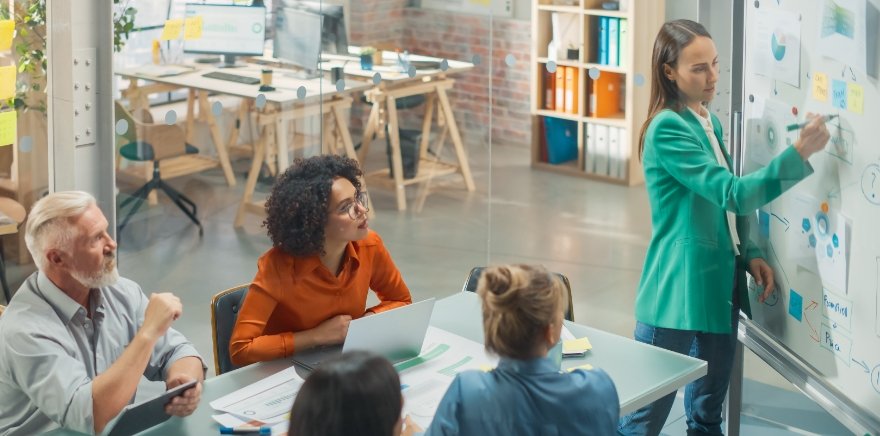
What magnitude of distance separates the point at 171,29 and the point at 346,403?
11.2 feet

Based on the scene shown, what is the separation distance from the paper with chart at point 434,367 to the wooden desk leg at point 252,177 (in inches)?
90.9

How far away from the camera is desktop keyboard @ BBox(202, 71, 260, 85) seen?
5.37m

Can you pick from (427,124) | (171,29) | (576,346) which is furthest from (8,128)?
(576,346)

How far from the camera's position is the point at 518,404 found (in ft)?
8.18

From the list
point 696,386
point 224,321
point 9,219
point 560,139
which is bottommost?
point 696,386

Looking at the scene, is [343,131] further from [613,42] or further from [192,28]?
[613,42]

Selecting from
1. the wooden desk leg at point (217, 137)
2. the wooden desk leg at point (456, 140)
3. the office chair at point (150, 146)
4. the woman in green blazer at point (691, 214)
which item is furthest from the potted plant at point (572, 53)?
the woman in green blazer at point (691, 214)

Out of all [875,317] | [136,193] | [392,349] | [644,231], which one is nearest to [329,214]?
[392,349]

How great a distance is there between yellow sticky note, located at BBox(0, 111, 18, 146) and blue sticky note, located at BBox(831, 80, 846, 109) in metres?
3.00

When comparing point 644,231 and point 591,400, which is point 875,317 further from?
point 644,231

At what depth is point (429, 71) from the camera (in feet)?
18.9

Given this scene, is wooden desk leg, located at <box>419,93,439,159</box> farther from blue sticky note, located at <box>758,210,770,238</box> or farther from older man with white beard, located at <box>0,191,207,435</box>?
older man with white beard, located at <box>0,191,207,435</box>

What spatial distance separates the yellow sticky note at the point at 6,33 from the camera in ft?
14.8

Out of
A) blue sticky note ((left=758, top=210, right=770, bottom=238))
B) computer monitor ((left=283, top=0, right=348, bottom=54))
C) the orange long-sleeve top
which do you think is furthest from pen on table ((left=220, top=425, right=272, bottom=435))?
computer monitor ((left=283, top=0, right=348, bottom=54))
